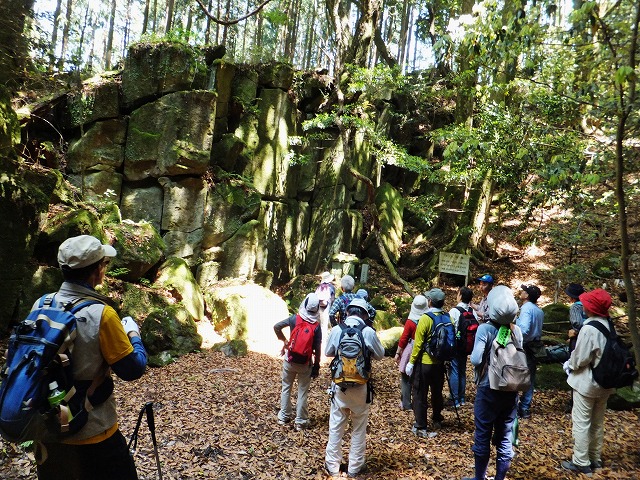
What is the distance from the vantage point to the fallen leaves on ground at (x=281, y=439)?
15.8 feet

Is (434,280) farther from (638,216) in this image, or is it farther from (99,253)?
(99,253)

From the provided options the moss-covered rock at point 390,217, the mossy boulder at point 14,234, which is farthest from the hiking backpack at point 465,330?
the moss-covered rock at point 390,217

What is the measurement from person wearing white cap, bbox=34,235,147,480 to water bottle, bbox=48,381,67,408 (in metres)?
0.14

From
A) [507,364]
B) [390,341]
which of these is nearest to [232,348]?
[390,341]

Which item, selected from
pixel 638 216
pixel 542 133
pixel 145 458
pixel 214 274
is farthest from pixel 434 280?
pixel 145 458

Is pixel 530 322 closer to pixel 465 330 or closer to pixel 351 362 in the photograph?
pixel 465 330

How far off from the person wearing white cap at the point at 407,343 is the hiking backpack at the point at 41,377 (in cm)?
502

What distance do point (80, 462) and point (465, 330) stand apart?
5465 mm

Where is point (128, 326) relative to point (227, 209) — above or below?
below

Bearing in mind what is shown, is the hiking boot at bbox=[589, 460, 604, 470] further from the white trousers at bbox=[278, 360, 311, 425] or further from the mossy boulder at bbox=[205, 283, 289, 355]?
the mossy boulder at bbox=[205, 283, 289, 355]

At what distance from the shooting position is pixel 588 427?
15.6 ft

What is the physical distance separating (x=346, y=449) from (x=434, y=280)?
12.4 meters

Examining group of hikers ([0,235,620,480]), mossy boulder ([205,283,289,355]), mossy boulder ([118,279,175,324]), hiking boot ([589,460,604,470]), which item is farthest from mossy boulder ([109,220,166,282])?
hiking boot ([589,460,604,470])

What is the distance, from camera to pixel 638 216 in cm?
1057
